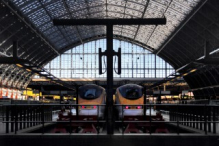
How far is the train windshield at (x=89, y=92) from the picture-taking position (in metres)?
25.4

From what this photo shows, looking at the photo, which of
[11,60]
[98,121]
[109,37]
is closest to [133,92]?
[11,60]

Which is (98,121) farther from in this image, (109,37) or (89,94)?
(89,94)

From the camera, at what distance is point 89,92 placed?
1000 inches

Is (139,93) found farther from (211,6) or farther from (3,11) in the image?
(3,11)
